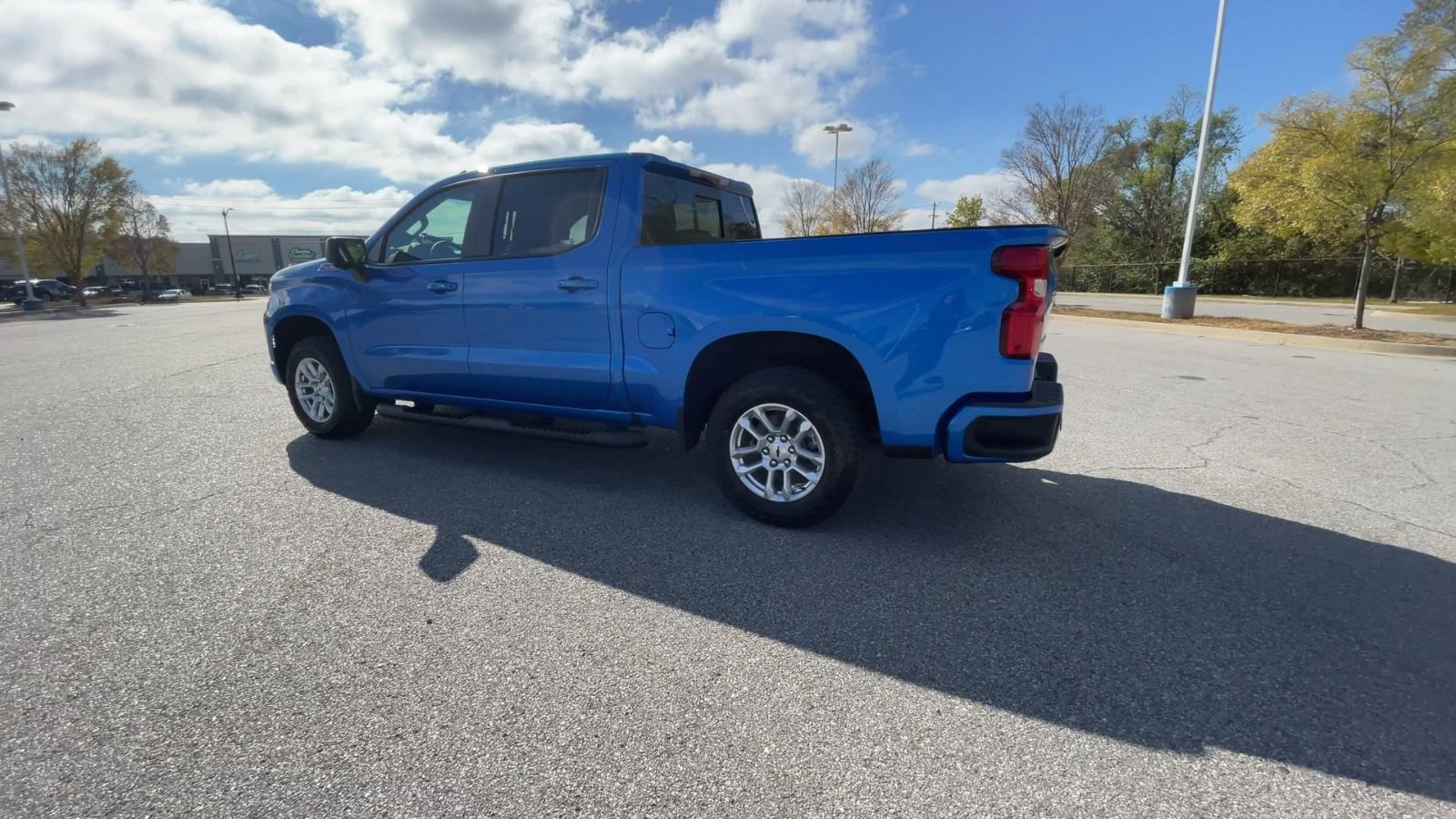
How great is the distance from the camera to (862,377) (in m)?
3.62

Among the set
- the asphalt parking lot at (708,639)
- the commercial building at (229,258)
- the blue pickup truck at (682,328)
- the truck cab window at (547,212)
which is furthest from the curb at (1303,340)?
the commercial building at (229,258)

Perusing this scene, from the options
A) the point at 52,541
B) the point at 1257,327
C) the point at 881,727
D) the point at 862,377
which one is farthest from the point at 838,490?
the point at 1257,327

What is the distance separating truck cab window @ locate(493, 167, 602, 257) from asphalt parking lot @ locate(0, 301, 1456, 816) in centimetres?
154

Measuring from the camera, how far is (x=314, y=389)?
5.40m

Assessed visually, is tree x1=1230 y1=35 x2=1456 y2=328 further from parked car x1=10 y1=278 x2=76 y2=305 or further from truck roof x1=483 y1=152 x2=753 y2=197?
parked car x1=10 y1=278 x2=76 y2=305

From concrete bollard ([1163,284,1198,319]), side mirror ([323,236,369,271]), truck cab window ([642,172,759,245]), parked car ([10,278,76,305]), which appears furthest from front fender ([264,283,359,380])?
parked car ([10,278,76,305])

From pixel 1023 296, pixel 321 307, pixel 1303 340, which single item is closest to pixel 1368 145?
pixel 1303 340

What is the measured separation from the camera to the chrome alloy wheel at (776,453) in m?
3.52

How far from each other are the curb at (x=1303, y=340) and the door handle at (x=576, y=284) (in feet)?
51.8

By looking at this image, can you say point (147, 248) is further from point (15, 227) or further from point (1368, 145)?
point (1368, 145)

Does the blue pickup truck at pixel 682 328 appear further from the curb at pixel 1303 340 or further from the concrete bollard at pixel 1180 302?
the concrete bollard at pixel 1180 302

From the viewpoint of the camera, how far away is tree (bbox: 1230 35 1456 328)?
1291cm

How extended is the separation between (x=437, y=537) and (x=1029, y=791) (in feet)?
9.64

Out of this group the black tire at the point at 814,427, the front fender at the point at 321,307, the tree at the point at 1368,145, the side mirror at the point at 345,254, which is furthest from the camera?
the tree at the point at 1368,145
